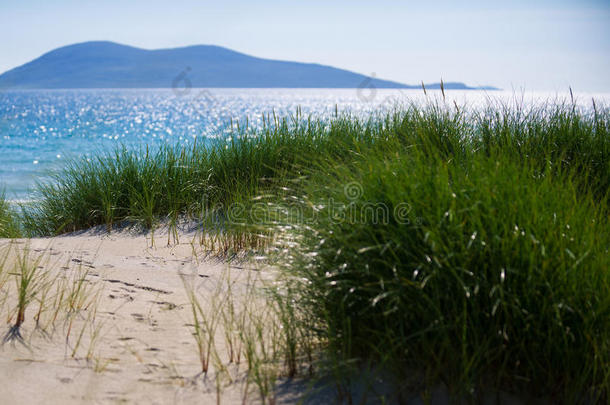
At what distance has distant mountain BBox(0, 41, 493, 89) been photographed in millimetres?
161250

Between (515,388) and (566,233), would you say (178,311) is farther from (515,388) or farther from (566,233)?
(566,233)

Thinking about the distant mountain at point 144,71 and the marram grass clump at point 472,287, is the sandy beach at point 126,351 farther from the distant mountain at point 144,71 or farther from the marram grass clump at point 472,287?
the distant mountain at point 144,71

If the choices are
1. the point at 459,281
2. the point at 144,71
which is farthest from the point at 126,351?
the point at 144,71

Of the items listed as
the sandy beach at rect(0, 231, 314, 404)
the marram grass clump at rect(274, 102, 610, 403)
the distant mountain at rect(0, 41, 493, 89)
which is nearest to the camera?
the marram grass clump at rect(274, 102, 610, 403)

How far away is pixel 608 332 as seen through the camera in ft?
5.60

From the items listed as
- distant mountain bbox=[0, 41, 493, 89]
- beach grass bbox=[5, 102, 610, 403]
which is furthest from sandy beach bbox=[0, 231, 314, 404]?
distant mountain bbox=[0, 41, 493, 89]

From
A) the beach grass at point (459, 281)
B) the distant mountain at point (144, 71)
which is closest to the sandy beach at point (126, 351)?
the beach grass at point (459, 281)

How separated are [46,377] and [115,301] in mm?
784

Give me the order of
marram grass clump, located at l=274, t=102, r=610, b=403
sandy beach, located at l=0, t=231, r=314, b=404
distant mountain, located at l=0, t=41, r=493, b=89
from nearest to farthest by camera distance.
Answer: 1. marram grass clump, located at l=274, t=102, r=610, b=403
2. sandy beach, located at l=0, t=231, r=314, b=404
3. distant mountain, located at l=0, t=41, r=493, b=89

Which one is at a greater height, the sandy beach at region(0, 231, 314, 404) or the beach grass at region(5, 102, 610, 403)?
the beach grass at region(5, 102, 610, 403)

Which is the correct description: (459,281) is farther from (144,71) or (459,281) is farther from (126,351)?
(144,71)

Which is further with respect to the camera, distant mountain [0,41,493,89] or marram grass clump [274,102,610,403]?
distant mountain [0,41,493,89]

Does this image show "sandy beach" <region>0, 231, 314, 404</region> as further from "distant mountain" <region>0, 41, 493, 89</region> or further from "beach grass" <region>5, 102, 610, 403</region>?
"distant mountain" <region>0, 41, 493, 89</region>

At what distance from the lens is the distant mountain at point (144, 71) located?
529 feet
